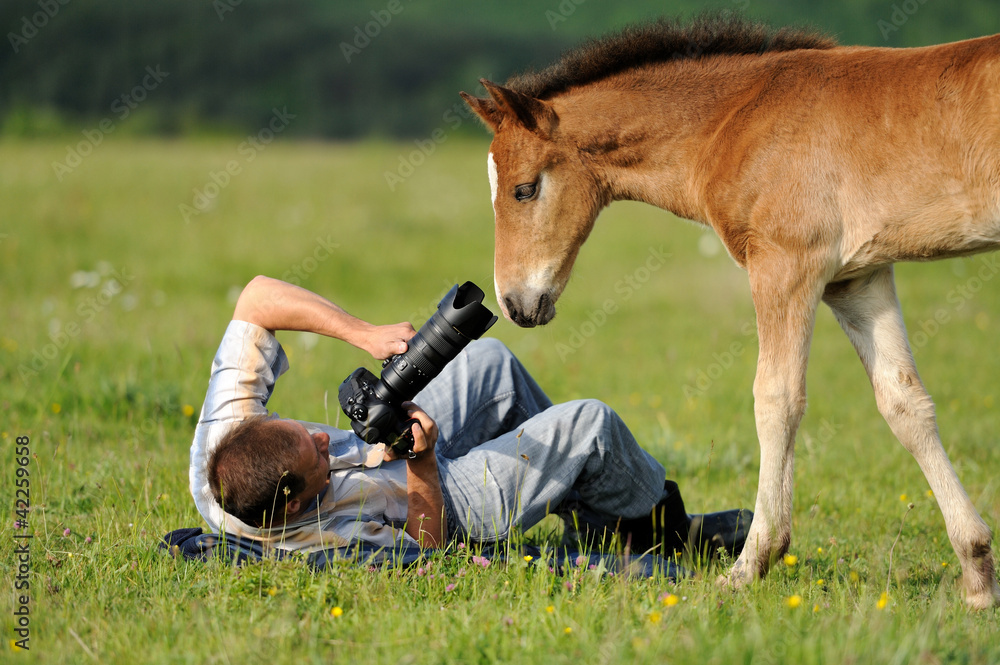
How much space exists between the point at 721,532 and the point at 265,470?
6.33 ft

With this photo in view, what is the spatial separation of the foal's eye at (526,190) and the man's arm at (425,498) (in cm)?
120

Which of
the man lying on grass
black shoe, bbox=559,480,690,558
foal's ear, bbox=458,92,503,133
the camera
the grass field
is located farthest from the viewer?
foal's ear, bbox=458,92,503,133

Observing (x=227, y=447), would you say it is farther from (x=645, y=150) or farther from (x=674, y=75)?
(x=674, y=75)

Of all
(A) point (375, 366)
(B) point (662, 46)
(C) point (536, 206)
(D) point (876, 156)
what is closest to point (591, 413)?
(C) point (536, 206)

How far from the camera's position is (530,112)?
377 centimetres

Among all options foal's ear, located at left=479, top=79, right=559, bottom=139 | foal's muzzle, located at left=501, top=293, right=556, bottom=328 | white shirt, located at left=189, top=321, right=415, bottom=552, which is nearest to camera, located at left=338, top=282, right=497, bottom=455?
white shirt, located at left=189, top=321, right=415, bottom=552

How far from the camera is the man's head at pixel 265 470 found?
292cm

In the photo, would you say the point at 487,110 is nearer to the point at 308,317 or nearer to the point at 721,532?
the point at 308,317

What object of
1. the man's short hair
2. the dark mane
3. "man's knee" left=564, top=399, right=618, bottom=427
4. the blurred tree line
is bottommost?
the man's short hair

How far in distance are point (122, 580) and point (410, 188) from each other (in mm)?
13276

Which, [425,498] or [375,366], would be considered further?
[375,366]

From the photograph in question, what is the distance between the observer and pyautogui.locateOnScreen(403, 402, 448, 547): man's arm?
10.2 feet

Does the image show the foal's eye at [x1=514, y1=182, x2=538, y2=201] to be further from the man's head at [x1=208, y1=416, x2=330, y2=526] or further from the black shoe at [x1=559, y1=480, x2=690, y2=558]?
the man's head at [x1=208, y1=416, x2=330, y2=526]

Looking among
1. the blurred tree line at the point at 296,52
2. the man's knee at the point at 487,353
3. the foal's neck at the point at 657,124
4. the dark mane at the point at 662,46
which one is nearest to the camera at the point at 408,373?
the man's knee at the point at 487,353
